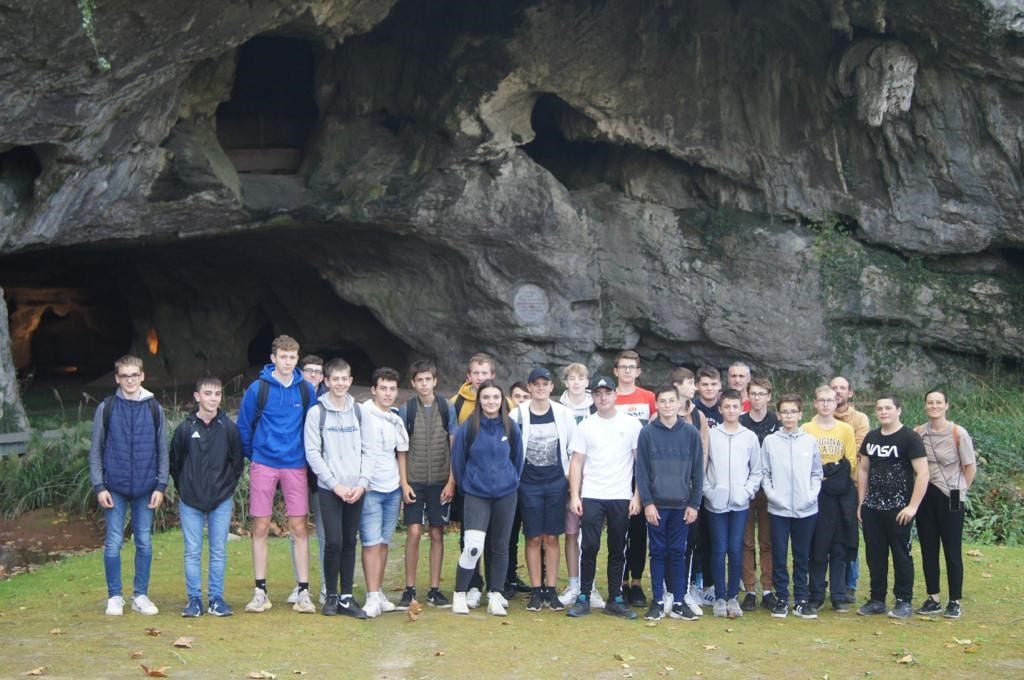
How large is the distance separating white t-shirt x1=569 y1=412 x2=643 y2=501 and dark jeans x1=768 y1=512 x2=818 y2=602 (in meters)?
1.00

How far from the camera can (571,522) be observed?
7887 millimetres

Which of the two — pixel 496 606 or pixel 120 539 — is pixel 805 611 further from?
pixel 120 539

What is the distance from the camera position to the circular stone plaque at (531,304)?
17.8 meters

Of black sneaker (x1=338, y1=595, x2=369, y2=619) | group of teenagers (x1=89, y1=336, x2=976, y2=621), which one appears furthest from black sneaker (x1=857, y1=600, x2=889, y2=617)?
black sneaker (x1=338, y1=595, x2=369, y2=619)

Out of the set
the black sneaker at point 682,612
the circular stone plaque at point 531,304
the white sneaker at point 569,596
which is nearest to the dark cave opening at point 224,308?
the circular stone plaque at point 531,304

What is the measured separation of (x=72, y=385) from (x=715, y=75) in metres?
12.9

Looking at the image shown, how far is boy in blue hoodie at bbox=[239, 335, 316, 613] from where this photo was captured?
7539mm

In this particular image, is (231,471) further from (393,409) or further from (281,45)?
(281,45)

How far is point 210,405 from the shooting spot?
24.5 feet

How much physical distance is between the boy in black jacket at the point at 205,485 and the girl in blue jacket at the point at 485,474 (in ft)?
4.67

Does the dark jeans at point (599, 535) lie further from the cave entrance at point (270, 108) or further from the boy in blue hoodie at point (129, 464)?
the cave entrance at point (270, 108)

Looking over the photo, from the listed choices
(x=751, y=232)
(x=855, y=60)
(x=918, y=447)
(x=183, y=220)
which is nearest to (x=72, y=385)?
(x=183, y=220)

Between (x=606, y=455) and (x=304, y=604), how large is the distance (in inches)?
82.5

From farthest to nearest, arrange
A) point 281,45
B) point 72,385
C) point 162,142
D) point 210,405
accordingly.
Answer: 1. point 72,385
2. point 281,45
3. point 162,142
4. point 210,405
